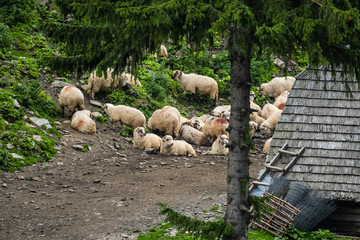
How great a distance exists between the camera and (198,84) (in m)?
24.6

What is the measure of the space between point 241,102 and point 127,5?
2191mm

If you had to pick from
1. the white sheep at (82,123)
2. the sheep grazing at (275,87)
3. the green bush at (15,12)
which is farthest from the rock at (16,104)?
the sheep grazing at (275,87)

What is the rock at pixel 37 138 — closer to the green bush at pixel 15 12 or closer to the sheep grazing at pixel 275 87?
the green bush at pixel 15 12

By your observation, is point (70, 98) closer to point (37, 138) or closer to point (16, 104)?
point (16, 104)

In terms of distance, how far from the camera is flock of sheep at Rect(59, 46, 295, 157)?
19.3m

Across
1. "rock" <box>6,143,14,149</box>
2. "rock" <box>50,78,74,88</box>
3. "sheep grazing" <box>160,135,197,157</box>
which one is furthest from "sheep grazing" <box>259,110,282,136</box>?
"rock" <box>6,143,14,149</box>

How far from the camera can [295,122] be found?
13.5 metres

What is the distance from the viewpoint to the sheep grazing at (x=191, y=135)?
2078 centimetres

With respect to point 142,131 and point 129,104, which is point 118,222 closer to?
point 142,131

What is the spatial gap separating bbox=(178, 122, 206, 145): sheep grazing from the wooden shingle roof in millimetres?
7386

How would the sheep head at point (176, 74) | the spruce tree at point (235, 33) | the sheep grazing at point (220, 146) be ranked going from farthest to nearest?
the sheep head at point (176, 74)
the sheep grazing at point (220, 146)
the spruce tree at point (235, 33)

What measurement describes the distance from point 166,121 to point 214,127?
1891mm

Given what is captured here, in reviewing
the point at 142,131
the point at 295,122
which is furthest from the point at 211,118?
the point at 295,122

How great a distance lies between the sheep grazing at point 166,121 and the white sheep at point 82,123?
107 inches
